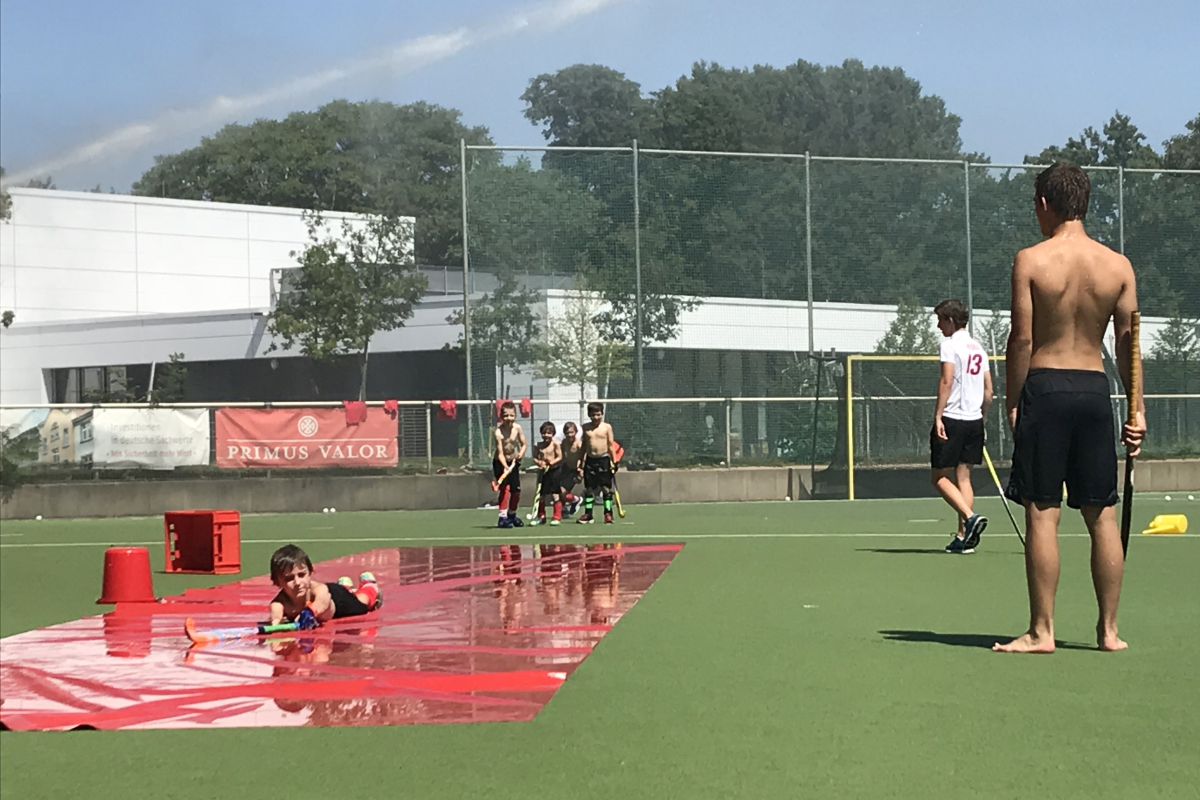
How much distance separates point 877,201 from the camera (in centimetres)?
2862

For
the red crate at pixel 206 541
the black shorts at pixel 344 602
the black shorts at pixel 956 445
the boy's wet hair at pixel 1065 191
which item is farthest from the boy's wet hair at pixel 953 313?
the red crate at pixel 206 541

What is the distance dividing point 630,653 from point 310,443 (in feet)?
65.3

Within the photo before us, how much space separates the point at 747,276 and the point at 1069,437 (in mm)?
20884

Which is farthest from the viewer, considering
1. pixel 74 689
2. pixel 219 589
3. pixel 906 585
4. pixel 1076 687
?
pixel 219 589

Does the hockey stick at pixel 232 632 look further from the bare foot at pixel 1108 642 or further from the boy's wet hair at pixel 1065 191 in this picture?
the boy's wet hair at pixel 1065 191

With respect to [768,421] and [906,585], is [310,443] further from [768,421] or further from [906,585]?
[906,585]

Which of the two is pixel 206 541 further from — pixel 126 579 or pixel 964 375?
pixel 964 375

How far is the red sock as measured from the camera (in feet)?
34.4

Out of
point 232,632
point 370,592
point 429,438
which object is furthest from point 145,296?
point 232,632

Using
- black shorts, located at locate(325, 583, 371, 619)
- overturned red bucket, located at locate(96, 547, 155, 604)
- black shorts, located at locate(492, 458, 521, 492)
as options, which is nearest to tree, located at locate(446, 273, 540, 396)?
black shorts, located at locate(492, 458, 521, 492)

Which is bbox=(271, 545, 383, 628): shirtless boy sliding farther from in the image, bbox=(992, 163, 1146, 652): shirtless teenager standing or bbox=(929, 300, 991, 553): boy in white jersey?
bbox=(929, 300, 991, 553): boy in white jersey

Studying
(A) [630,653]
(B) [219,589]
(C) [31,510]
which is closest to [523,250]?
(C) [31,510]

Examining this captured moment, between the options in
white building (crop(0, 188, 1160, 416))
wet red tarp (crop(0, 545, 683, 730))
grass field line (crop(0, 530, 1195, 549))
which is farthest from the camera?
white building (crop(0, 188, 1160, 416))

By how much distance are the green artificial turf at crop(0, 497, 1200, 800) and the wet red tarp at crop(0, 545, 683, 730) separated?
0.26 m
